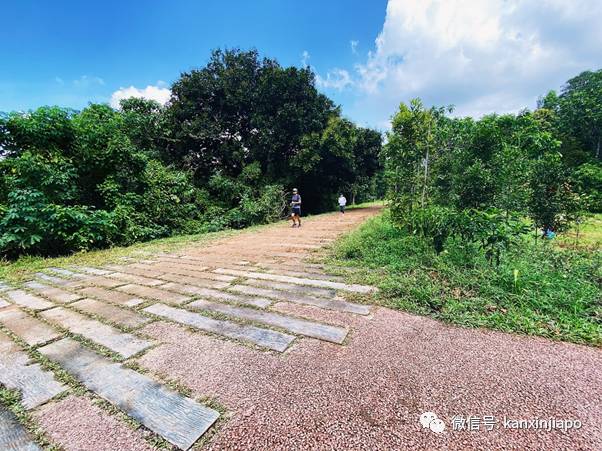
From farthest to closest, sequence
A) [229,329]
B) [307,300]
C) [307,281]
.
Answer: [307,281]
[307,300]
[229,329]

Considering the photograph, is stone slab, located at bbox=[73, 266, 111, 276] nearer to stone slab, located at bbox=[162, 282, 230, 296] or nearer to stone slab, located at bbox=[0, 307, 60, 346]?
stone slab, located at bbox=[0, 307, 60, 346]

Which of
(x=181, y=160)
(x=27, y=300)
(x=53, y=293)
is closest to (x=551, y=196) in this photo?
(x=53, y=293)

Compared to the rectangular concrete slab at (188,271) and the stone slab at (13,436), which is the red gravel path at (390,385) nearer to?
the stone slab at (13,436)

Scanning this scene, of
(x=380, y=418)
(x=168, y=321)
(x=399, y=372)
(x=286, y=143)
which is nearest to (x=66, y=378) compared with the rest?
(x=168, y=321)

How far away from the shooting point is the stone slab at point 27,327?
227cm

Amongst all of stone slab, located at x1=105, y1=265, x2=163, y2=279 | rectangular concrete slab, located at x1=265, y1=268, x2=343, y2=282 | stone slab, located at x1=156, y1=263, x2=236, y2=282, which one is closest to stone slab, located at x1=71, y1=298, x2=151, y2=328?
stone slab, located at x1=105, y1=265, x2=163, y2=279

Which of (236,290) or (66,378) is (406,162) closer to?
(236,290)

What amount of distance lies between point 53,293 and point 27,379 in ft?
7.18

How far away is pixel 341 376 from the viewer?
1688mm

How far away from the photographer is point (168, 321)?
252cm

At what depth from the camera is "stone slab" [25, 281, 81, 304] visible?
3.17m

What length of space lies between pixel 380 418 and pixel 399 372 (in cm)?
42

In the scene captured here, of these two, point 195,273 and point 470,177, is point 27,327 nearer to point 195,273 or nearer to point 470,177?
point 195,273

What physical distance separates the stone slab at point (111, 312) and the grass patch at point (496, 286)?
247 cm
